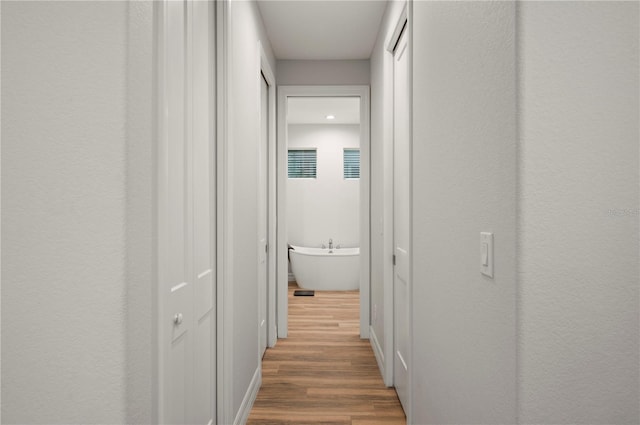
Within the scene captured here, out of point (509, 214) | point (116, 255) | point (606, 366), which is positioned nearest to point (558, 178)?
point (509, 214)

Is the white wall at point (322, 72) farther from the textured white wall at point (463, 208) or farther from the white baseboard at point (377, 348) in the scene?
the white baseboard at point (377, 348)

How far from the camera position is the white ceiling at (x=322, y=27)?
276 cm

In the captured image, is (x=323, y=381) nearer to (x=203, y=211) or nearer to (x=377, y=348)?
(x=377, y=348)

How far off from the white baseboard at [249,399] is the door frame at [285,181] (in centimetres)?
109

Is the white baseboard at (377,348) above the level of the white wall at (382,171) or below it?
below

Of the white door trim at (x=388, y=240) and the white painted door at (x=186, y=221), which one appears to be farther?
the white door trim at (x=388, y=240)

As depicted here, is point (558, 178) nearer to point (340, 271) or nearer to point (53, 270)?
point (53, 270)

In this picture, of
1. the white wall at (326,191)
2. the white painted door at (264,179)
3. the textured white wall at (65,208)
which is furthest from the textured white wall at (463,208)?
the white wall at (326,191)

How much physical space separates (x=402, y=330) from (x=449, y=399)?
45.1 inches

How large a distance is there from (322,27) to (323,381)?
2.58 m

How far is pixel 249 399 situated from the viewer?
2426 mm

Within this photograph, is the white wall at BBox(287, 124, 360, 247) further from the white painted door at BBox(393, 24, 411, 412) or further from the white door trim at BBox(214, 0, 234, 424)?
the white door trim at BBox(214, 0, 234, 424)

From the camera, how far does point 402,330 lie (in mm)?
2465

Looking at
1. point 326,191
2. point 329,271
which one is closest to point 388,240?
point 329,271
